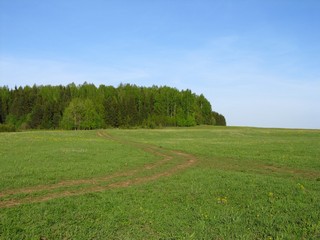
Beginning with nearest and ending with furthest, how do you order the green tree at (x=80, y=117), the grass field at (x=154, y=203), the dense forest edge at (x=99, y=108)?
the grass field at (x=154, y=203) → the green tree at (x=80, y=117) → the dense forest edge at (x=99, y=108)

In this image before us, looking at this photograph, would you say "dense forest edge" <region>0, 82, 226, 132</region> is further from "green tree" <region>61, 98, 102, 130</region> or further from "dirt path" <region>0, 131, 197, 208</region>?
"dirt path" <region>0, 131, 197, 208</region>

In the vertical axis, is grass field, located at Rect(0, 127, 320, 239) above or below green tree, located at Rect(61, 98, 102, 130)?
below

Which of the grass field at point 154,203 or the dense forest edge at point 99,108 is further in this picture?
the dense forest edge at point 99,108

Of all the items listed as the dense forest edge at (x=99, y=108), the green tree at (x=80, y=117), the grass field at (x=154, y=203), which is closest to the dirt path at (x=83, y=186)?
the grass field at (x=154, y=203)

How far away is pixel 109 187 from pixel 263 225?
31.4ft

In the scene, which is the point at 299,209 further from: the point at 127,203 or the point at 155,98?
the point at 155,98

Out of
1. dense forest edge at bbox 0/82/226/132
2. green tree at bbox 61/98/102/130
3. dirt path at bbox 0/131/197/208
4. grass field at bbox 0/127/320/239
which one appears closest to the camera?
grass field at bbox 0/127/320/239

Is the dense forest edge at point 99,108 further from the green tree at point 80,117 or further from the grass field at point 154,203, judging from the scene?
the grass field at point 154,203

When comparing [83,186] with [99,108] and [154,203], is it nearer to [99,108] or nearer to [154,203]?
[154,203]

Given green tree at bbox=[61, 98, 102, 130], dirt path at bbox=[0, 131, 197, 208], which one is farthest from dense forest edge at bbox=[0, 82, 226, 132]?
dirt path at bbox=[0, 131, 197, 208]

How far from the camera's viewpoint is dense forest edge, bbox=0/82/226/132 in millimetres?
117188

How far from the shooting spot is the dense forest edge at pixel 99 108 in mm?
117188

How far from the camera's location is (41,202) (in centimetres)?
1333

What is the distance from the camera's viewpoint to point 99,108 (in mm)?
121812
